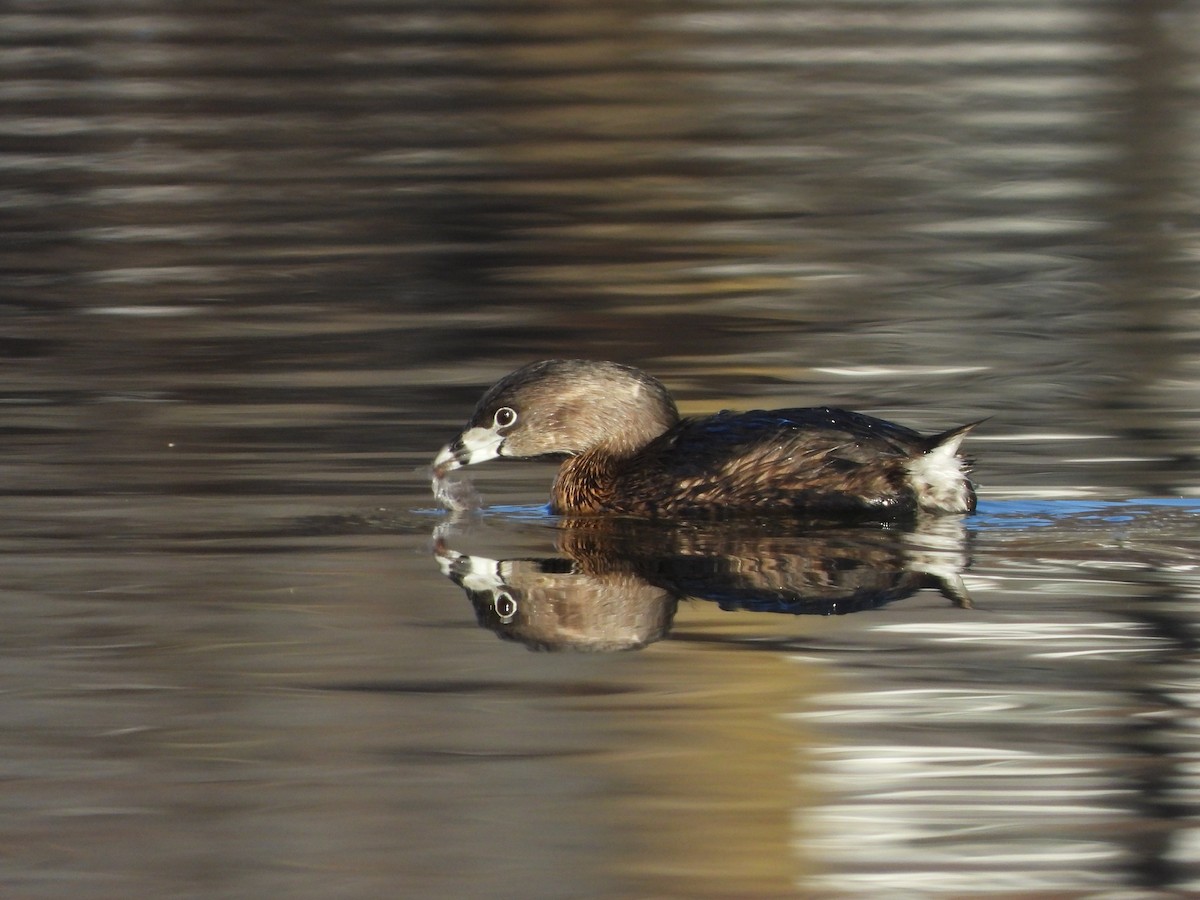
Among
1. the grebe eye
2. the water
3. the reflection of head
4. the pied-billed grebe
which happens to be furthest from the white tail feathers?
the grebe eye

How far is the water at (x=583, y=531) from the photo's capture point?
5266mm

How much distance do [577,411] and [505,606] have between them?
1.86 m

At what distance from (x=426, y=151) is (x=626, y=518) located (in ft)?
34.5

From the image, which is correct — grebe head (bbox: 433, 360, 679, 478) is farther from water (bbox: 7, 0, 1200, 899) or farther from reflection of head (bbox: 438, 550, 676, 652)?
reflection of head (bbox: 438, 550, 676, 652)

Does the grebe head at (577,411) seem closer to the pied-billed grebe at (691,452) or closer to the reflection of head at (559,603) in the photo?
the pied-billed grebe at (691,452)

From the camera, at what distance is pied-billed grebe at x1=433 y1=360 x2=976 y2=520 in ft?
26.9

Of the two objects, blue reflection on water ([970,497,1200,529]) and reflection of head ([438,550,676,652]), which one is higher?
reflection of head ([438,550,676,652])

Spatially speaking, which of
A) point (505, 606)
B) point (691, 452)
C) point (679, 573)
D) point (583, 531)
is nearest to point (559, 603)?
point (505, 606)

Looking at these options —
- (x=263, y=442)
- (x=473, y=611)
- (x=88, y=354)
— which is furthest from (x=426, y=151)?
(x=473, y=611)

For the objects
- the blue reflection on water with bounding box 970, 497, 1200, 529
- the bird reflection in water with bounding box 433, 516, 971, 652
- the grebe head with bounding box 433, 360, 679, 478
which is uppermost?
the grebe head with bounding box 433, 360, 679, 478

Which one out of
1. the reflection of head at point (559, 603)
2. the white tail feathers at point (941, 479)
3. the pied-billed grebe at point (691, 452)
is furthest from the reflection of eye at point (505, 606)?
the white tail feathers at point (941, 479)

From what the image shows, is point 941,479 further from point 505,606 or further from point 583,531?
point 505,606

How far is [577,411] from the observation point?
8.94 m

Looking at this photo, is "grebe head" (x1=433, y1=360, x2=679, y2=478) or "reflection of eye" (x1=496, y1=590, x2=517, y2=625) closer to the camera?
"reflection of eye" (x1=496, y1=590, x2=517, y2=625)
